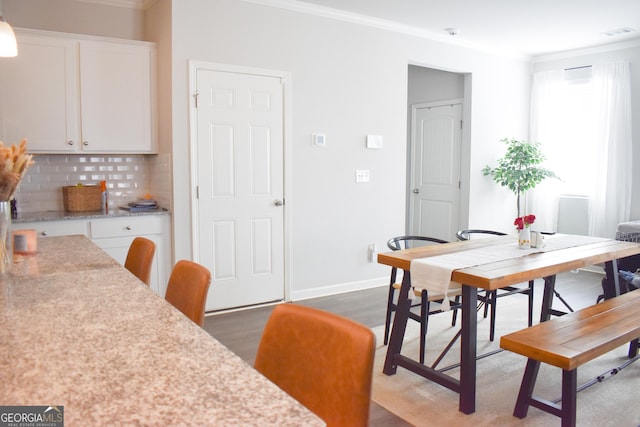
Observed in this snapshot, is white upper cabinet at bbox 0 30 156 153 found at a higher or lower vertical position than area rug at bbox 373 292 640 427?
higher

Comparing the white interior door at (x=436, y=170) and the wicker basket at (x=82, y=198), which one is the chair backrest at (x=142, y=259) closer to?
the wicker basket at (x=82, y=198)

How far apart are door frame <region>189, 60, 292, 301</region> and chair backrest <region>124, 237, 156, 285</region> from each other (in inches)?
66.3

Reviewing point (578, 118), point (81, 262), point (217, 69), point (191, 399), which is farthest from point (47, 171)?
point (578, 118)

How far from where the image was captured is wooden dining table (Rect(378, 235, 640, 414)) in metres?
2.75

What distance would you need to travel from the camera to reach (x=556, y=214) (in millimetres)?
6719

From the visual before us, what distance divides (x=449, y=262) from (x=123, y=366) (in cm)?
228

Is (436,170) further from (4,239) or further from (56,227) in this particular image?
(4,239)

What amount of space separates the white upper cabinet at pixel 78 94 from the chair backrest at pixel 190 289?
2666 millimetres

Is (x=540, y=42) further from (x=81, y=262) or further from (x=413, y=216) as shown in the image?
(x=81, y=262)

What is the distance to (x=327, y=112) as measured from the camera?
499 cm

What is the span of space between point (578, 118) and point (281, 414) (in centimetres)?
673

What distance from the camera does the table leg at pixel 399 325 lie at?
10.3 feet

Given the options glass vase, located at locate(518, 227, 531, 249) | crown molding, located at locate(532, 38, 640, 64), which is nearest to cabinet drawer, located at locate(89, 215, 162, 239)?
glass vase, located at locate(518, 227, 531, 249)

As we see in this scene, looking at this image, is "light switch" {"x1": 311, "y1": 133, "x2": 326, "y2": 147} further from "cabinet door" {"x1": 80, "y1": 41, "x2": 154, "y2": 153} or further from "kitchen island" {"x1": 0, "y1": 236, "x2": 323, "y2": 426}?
"kitchen island" {"x1": 0, "y1": 236, "x2": 323, "y2": 426}
